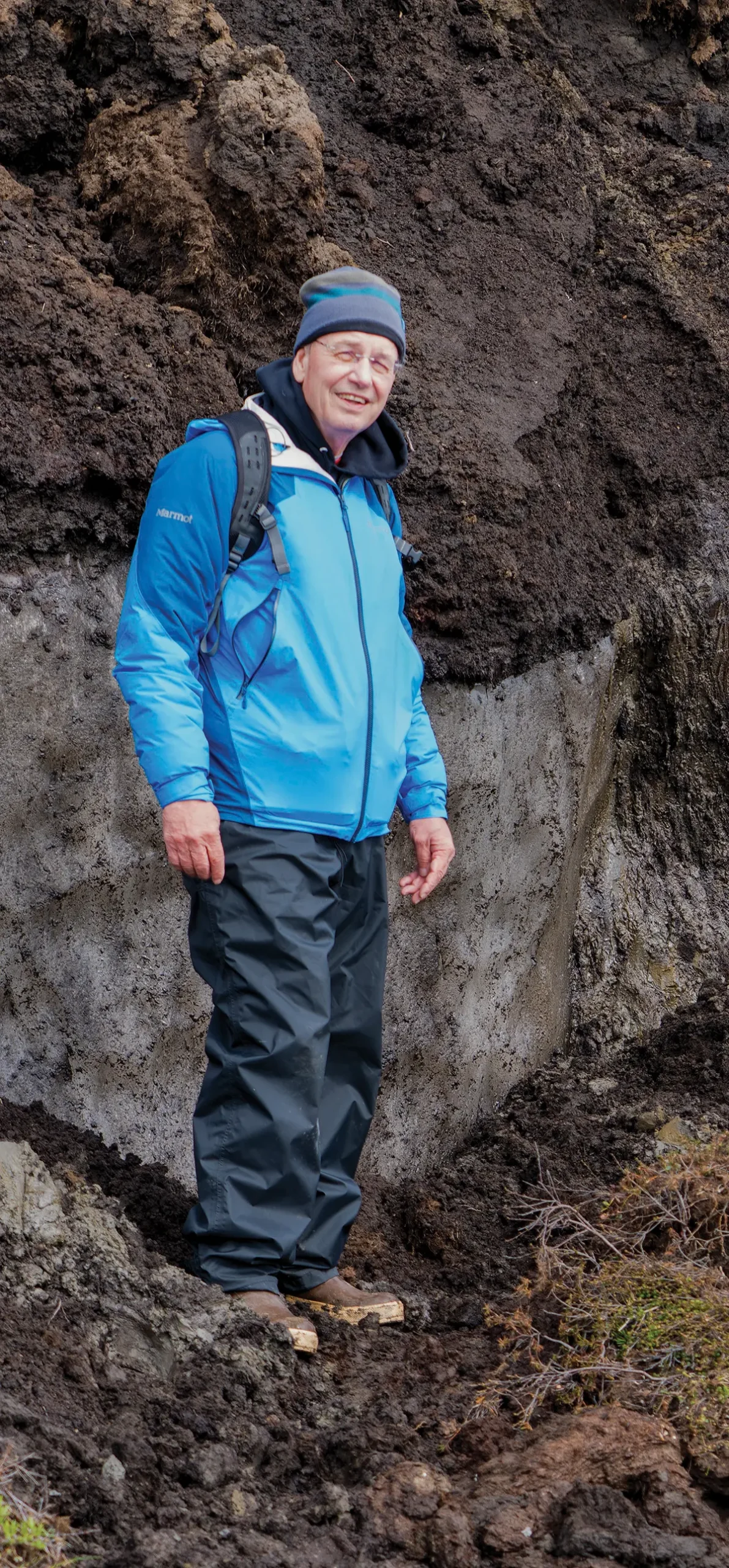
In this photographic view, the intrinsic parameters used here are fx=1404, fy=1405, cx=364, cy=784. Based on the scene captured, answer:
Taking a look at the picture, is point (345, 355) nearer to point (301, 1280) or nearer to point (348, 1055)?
point (348, 1055)

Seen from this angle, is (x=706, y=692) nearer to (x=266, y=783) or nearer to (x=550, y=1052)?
(x=550, y=1052)

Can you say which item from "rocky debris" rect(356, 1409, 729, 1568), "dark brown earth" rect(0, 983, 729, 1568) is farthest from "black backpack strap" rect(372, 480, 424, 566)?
"rocky debris" rect(356, 1409, 729, 1568)

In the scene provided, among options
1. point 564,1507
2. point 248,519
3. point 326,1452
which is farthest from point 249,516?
point 564,1507

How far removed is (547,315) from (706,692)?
1.57 meters

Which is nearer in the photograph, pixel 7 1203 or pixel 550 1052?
pixel 7 1203

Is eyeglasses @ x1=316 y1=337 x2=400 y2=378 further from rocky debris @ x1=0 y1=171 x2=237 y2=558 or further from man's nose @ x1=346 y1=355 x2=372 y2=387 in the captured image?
rocky debris @ x1=0 y1=171 x2=237 y2=558

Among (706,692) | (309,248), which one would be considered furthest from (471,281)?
(706,692)

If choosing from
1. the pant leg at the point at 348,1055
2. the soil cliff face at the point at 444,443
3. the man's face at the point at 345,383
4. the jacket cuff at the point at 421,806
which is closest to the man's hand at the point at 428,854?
the jacket cuff at the point at 421,806

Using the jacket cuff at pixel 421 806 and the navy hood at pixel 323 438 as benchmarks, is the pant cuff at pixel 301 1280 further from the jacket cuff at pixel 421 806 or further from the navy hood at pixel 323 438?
the navy hood at pixel 323 438

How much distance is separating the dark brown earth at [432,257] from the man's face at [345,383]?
2.89 feet

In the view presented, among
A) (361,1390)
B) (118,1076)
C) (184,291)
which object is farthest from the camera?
(184,291)

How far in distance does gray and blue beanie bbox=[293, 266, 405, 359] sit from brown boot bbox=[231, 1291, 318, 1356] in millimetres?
2166

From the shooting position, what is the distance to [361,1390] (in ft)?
9.61

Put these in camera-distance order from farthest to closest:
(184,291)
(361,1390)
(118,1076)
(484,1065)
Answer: (484,1065)
(184,291)
(118,1076)
(361,1390)
